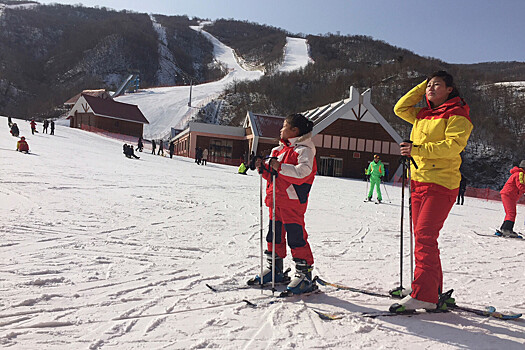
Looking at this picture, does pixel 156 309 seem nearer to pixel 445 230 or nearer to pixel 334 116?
pixel 445 230

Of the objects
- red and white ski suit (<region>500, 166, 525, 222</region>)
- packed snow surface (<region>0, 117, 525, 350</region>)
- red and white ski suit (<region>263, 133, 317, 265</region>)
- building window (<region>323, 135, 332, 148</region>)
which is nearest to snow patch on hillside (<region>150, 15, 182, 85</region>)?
building window (<region>323, 135, 332, 148</region>)

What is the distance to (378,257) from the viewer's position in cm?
461

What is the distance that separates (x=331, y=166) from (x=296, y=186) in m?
28.5

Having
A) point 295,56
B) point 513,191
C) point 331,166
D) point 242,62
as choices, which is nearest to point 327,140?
point 331,166

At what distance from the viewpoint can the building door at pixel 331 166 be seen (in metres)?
30.6

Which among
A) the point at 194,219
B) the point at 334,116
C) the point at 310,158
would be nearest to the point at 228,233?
the point at 194,219

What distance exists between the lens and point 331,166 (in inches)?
1213

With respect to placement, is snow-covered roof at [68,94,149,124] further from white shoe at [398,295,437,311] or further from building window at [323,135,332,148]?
white shoe at [398,295,437,311]

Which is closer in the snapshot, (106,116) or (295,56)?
(106,116)

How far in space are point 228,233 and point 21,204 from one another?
3757 mm

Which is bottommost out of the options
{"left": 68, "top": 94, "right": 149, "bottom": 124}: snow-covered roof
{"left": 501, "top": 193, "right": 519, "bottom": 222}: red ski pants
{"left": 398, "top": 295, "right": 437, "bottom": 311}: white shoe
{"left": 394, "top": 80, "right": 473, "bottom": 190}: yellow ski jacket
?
{"left": 398, "top": 295, "right": 437, "bottom": 311}: white shoe

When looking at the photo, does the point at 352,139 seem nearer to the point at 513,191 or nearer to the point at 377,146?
the point at 377,146

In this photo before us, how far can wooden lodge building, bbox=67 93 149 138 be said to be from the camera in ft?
138

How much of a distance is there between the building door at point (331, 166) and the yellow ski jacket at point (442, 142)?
91.8 feet
